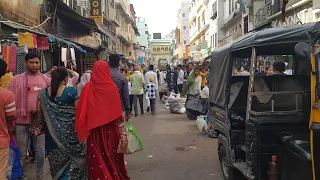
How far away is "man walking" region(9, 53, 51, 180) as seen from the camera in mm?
4590

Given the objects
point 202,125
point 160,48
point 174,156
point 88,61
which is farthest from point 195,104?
point 160,48

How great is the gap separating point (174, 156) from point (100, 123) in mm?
2924

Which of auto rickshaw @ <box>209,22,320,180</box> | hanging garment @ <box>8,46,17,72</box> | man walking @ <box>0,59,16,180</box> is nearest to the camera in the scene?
auto rickshaw @ <box>209,22,320,180</box>

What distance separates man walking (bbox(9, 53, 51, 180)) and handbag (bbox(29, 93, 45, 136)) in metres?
0.05

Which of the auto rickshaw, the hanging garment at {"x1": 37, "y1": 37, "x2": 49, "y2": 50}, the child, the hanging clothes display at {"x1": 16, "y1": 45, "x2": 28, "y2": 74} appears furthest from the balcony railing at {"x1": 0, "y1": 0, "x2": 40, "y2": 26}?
the auto rickshaw

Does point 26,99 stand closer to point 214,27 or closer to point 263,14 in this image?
point 263,14

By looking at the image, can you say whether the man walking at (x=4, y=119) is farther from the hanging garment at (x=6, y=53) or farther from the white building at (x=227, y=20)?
the white building at (x=227, y=20)

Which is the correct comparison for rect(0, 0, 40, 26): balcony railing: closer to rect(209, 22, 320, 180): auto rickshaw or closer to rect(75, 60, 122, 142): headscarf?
rect(75, 60, 122, 142): headscarf

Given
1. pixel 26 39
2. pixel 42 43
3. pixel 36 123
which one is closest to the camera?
pixel 36 123

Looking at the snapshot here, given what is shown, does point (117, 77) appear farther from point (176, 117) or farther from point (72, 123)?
point (176, 117)

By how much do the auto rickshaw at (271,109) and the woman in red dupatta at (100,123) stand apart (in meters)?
1.65

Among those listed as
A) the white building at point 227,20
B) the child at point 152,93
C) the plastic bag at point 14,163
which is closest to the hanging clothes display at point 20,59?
the plastic bag at point 14,163

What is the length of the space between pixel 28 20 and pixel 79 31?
6.20m

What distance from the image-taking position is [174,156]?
6.80m
